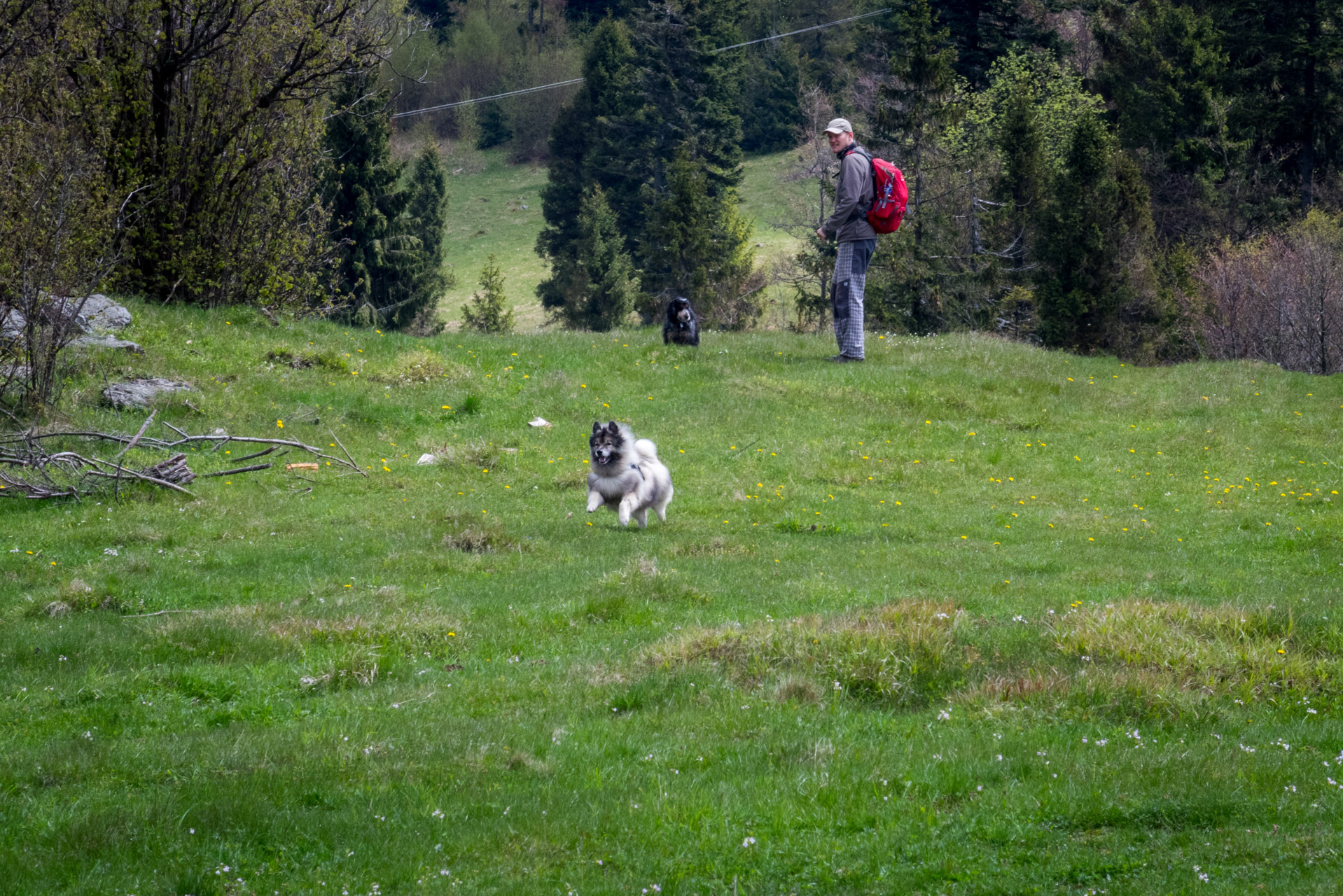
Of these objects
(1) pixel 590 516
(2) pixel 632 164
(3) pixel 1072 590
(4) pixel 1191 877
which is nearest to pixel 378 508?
(1) pixel 590 516

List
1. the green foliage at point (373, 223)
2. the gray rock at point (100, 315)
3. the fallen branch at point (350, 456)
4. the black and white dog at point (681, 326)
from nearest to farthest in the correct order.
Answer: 1. the fallen branch at point (350, 456)
2. the gray rock at point (100, 315)
3. the black and white dog at point (681, 326)
4. the green foliage at point (373, 223)

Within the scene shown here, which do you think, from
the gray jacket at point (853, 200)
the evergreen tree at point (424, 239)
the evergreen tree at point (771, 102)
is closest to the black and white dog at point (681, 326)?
the gray jacket at point (853, 200)

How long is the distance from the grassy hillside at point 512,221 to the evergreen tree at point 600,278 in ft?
15.0

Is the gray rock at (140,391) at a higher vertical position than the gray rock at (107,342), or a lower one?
lower

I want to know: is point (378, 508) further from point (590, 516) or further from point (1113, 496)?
point (1113, 496)

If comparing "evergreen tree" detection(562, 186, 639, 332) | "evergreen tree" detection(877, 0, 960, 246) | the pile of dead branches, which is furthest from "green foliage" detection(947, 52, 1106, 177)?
the pile of dead branches

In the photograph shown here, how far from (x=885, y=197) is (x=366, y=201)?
35619 millimetres

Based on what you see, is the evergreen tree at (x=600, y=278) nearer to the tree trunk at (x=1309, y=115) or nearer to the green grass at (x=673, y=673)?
the tree trunk at (x=1309, y=115)

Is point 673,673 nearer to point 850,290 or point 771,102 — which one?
point 850,290

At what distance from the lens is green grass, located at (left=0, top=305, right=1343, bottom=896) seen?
5.52m

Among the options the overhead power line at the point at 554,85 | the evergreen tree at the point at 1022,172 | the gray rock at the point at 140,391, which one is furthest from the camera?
the overhead power line at the point at 554,85

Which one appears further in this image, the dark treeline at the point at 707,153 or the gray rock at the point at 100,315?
the dark treeline at the point at 707,153

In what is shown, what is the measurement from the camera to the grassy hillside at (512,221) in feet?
262

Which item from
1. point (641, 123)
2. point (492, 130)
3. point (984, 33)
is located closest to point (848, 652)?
point (984, 33)
